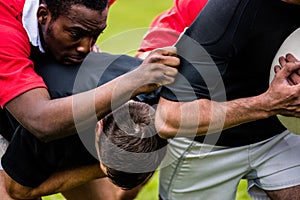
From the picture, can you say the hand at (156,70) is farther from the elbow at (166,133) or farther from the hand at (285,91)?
the hand at (285,91)

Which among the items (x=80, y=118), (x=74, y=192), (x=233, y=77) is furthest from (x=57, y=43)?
(x=74, y=192)

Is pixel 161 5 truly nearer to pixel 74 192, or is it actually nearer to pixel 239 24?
pixel 74 192

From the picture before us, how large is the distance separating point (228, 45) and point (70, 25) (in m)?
0.76

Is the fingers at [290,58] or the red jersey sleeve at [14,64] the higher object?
the fingers at [290,58]

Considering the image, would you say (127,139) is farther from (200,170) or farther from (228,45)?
(228,45)

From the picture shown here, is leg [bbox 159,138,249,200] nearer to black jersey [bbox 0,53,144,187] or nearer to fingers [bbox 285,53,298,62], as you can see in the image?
black jersey [bbox 0,53,144,187]

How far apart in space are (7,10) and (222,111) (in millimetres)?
1142

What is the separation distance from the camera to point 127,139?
4.59 meters

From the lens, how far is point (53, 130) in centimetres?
443

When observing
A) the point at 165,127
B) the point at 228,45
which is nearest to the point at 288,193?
the point at 165,127

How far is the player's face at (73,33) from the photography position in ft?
14.9

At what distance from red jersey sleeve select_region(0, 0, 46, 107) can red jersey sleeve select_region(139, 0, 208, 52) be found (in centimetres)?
111

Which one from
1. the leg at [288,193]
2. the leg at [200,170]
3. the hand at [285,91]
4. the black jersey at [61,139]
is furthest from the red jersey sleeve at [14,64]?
the leg at [288,193]

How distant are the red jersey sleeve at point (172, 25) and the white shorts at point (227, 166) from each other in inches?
30.5
